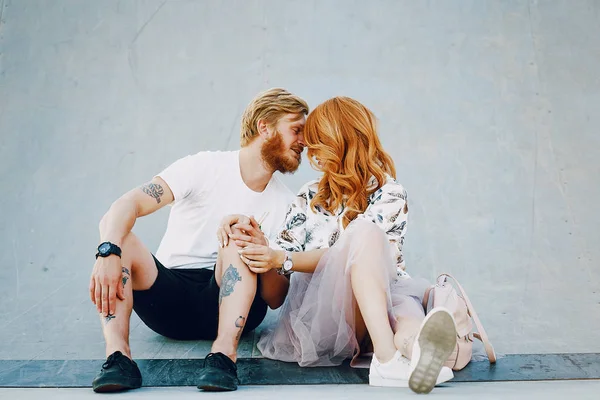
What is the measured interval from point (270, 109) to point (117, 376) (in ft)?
3.48

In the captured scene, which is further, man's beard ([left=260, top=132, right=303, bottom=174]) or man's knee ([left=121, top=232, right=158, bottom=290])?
man's beard ([left=260, top=132, right=303, bottom=174])

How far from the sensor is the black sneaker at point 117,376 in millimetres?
1462

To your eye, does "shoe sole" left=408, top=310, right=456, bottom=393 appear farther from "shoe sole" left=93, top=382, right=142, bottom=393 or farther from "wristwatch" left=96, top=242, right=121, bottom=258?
"wristwatch" left=96, top=242, right=121, bottom=258

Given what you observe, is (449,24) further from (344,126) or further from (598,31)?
(344,126)

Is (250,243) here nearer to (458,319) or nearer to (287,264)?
(287,264)

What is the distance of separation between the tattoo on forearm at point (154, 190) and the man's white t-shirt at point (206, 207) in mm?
78

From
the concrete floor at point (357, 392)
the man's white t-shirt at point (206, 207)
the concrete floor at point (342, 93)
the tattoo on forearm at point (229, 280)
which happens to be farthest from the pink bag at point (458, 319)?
the concrete floor at point (342, 93)

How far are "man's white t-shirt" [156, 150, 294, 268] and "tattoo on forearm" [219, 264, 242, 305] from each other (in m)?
0.40

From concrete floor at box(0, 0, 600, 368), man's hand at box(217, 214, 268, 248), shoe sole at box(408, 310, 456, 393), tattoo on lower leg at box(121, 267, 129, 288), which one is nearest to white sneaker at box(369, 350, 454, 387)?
shoe sole at box(408, 310, 456, 393)

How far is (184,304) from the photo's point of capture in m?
1.96

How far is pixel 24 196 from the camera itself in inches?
129

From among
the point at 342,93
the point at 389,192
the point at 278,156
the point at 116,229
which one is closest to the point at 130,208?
the point at 116,229

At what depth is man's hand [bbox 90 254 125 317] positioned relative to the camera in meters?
1.62

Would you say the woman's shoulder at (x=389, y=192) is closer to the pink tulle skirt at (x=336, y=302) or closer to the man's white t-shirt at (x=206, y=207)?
the pink tulle skirt at (x=336, y=302)
